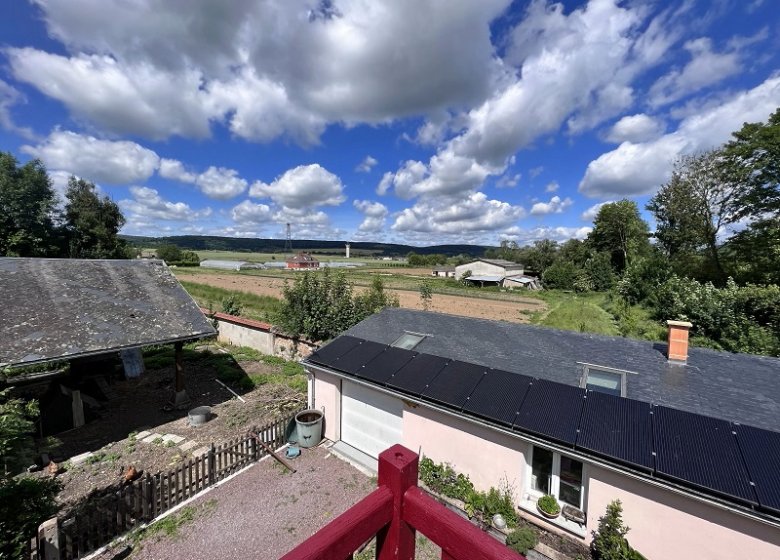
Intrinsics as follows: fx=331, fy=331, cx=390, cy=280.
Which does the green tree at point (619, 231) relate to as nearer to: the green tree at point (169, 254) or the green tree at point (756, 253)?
the green tree at point (756, 253)

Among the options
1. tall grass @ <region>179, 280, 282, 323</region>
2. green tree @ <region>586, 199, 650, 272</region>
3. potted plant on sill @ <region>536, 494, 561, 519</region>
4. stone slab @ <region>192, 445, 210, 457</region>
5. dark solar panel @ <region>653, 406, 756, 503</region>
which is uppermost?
green tree @ <region>586, 199, 650, 272</region>

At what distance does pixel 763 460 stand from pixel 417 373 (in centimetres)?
659

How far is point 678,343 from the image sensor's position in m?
8.34

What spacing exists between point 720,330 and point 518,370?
18.9 metres

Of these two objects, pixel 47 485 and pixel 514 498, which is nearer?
pixel 47 485

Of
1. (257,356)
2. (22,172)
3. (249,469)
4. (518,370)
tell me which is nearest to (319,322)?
(257,356)

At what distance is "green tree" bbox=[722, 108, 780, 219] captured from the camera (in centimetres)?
2216

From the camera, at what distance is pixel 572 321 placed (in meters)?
28.6

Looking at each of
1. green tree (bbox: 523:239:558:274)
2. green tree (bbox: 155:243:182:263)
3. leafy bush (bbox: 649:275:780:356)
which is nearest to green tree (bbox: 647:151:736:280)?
leafy bush (bbox: 649:275:780:356)

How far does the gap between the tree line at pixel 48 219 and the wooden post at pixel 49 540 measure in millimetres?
34683

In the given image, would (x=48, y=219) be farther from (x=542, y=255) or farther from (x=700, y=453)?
(x=542, y=255)

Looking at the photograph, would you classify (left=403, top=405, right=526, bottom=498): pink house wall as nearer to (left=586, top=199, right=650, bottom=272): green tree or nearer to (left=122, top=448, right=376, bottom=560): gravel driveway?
(left=122, top=448, right=376, bottom=560): gravel driveway

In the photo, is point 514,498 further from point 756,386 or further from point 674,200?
point 674,200

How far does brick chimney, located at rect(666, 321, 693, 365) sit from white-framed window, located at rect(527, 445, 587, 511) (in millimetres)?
4072
